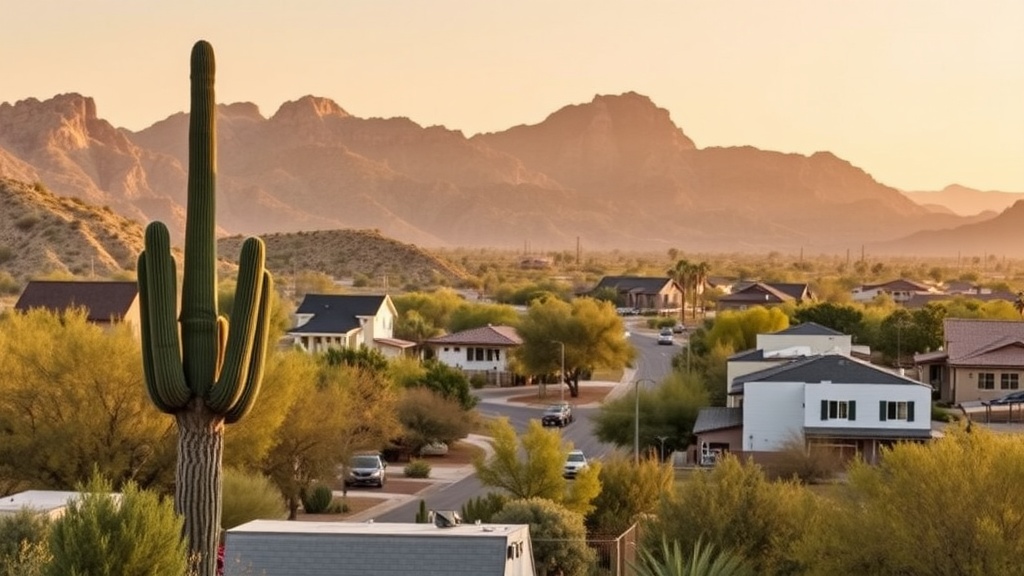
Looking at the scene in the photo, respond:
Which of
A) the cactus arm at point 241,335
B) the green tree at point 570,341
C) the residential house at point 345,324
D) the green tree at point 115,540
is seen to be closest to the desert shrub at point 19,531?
the cactus arm at point 241,335

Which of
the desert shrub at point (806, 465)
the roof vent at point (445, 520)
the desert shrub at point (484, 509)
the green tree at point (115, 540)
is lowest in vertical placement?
the desert shrub at point (806, 465)

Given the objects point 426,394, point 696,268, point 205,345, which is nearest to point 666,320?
point 696,268

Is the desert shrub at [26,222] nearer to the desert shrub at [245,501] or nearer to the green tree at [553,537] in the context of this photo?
the desert shrub at [245,501]

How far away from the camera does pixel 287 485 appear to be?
46.7 meters

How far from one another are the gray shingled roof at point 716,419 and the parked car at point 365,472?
39.5 feet

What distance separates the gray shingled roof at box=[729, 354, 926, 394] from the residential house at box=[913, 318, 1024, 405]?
15.0 meters

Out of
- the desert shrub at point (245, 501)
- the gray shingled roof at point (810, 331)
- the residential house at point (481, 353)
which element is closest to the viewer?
the desert shrub at point (245, 501)

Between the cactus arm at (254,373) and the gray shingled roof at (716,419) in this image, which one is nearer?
the cactus arm at (254,373)

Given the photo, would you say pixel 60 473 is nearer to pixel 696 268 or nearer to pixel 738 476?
pixel 738 476

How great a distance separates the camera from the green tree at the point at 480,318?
347 feet

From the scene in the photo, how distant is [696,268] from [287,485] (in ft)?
335

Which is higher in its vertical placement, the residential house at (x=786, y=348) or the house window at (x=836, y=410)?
the residential house at (x=786, y=348)

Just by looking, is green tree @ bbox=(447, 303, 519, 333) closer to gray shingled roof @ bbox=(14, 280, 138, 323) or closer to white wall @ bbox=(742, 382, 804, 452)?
gray shingled roof @ bbox=(14, 280, 138, 323)

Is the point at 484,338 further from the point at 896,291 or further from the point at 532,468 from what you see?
the point at 896,291
